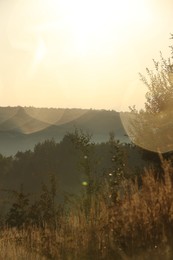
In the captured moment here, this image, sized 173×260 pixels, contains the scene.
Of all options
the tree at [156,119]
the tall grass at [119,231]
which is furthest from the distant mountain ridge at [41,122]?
the tall grass at [119,231]

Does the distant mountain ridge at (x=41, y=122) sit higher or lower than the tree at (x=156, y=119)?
higher

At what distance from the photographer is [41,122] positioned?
86.6m

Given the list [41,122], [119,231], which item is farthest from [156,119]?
[41,122]

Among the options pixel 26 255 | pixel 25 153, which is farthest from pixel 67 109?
pixel 26 255

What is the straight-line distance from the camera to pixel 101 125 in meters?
74.2

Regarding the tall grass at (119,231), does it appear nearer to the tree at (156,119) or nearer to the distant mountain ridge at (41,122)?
the tree at (156,119)

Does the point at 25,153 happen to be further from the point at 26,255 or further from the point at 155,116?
the point at 26,255

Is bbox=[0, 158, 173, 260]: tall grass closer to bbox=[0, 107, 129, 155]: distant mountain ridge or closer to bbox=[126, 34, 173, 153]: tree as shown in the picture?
bbox=[126, 34, 173, 153]: tree

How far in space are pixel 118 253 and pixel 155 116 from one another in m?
8.69

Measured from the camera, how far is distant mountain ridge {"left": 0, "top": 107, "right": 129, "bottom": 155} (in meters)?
74.0

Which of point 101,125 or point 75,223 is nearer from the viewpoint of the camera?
point 75,223

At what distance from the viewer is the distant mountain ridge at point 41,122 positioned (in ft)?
243

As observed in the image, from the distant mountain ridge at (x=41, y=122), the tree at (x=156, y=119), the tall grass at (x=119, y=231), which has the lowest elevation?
the tall grass at (x=119, y=231)

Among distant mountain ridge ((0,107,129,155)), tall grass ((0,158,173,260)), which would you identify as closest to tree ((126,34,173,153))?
tall grass ((0,158,173,260))
